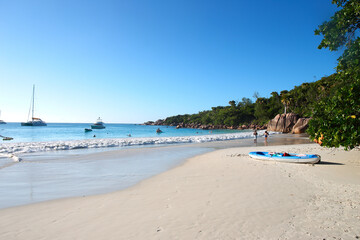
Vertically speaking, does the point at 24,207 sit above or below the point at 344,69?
below

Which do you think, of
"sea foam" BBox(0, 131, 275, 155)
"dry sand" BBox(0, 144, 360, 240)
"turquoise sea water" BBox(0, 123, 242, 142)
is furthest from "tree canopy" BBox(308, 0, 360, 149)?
"turquoise sea water" BBox(0, 123, 242, 142)

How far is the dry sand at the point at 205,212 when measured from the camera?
4.57m

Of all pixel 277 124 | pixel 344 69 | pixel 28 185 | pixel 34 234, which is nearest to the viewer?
pixel 34 234

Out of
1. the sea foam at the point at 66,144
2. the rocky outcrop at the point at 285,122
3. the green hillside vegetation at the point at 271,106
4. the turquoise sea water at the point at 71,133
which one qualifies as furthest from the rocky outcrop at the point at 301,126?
the sea foam at the point at 66,144

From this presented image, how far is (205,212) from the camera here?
5.63 metres

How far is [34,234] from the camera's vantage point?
15.2 ft

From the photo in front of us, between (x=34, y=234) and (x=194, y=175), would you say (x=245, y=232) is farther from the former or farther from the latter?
(x=194, y=175)

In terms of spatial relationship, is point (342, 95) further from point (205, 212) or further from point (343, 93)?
point (205, 212)

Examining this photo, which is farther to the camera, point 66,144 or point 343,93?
point 66,144

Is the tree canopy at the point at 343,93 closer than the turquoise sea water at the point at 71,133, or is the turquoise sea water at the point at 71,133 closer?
the tree canopy at the point at 343,93

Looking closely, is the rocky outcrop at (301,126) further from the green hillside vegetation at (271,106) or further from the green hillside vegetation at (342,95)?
the green hillside vegetation at (342,95)

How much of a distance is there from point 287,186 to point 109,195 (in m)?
6.04

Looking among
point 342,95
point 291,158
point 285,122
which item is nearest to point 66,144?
point 291,158

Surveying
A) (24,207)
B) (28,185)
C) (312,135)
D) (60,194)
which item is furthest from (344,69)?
(28,185)
